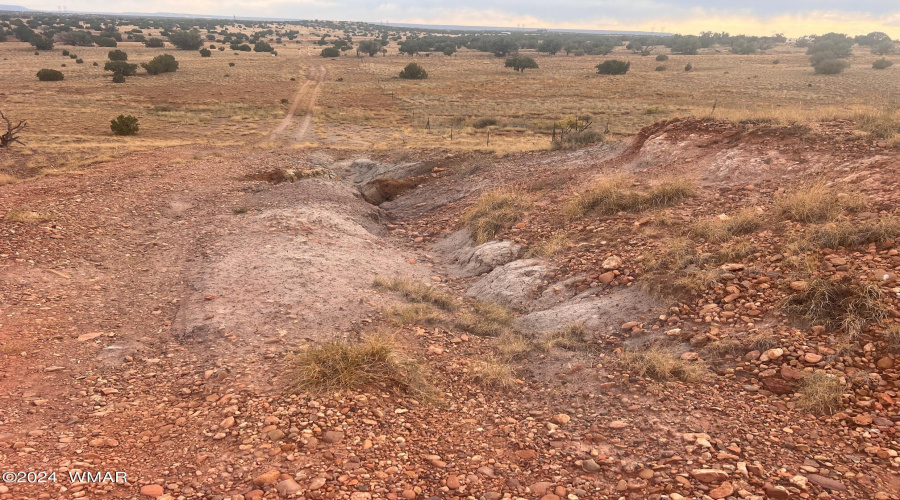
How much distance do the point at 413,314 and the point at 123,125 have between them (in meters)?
23.8

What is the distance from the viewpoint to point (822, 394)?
13.3ft

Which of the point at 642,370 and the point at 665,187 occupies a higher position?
the point at 665,187

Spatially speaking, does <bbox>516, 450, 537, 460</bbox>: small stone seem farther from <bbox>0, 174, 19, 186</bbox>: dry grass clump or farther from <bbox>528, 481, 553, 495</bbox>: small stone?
<bbox>0, 174, 19, 186</bbox>: dry grass clump

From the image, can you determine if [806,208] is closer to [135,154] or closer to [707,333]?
[707,333]

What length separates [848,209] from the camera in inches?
262

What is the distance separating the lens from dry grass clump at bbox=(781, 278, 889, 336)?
4.69 metres

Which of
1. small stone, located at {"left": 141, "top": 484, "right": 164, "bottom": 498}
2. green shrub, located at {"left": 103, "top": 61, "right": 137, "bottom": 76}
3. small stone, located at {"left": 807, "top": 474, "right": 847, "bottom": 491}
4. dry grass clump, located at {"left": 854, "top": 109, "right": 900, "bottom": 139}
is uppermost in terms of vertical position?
green shrub, located at {"left": 103, "top": 61, "right": 137, "bottom": 76}

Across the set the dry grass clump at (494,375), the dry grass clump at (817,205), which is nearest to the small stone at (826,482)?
the dry grass clump at (494,375)

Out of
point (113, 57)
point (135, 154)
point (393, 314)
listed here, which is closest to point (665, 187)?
point (393, 314)

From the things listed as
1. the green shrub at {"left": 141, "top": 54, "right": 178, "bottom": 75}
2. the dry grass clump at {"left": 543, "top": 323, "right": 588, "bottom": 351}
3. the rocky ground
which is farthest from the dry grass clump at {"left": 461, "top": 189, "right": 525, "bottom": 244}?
the green shrub at {"left": 141, "top": 54, "right": 178, "bottom": 75}

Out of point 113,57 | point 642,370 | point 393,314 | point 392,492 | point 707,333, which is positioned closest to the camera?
point 392,492

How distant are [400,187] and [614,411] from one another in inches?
429

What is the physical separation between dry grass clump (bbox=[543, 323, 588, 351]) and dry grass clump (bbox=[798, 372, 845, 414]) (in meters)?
2.22

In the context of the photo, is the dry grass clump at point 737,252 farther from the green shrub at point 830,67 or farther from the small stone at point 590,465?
the green shrub at point 830,67
